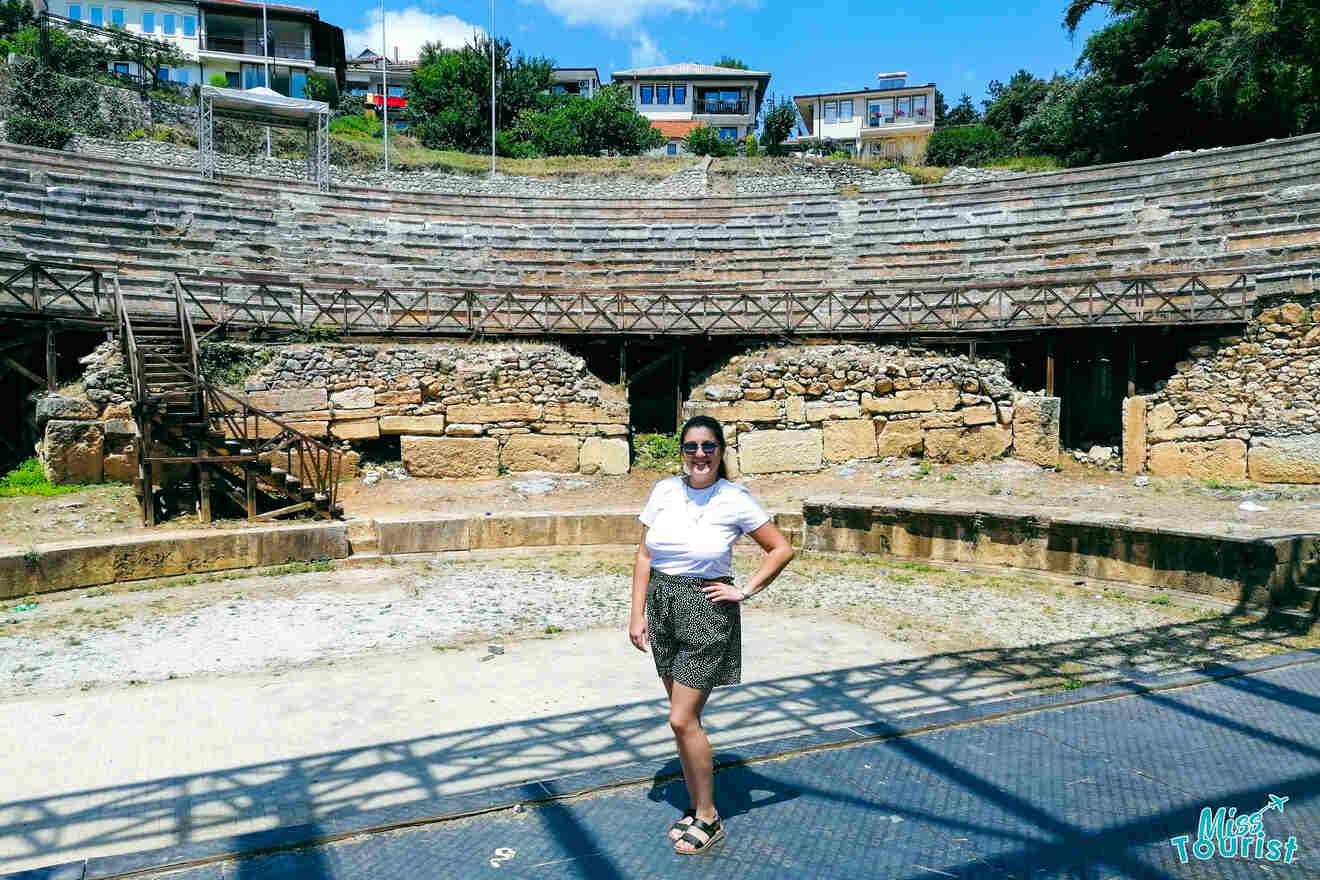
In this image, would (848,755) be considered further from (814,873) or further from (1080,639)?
(1080,639)

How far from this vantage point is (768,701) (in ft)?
17.3

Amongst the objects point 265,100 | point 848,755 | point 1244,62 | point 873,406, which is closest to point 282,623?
point 848,755

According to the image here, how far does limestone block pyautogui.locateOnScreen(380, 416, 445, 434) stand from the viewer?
15445mm

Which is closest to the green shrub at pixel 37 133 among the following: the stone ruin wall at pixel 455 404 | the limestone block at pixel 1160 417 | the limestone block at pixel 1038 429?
the stone ruin wall at pixel 455 404

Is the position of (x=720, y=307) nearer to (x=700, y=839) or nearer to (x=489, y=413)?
(x=489, y=413)

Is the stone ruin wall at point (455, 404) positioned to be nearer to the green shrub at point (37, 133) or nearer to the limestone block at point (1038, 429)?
the limestone block at point (1038, 429)

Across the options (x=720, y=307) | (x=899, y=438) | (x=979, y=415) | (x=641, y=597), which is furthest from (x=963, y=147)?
(x=641, y=597)

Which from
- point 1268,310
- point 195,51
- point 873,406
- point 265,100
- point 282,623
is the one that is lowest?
point 282,623

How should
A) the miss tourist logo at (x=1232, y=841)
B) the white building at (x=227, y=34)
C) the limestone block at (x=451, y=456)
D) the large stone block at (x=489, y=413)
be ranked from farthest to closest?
the white building at (x=227, y=34), the large stone block at (x=489, y=413), the limestone block at (x=451, y=456), the miss tourist logo at (x=1232, y=841)

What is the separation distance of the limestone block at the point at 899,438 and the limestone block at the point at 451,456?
21.1 feet

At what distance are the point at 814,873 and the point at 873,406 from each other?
1311 centimetres

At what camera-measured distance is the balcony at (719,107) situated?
55.4 metres

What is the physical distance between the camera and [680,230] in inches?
878

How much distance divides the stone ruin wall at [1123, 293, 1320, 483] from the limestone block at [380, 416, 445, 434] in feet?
36.2
